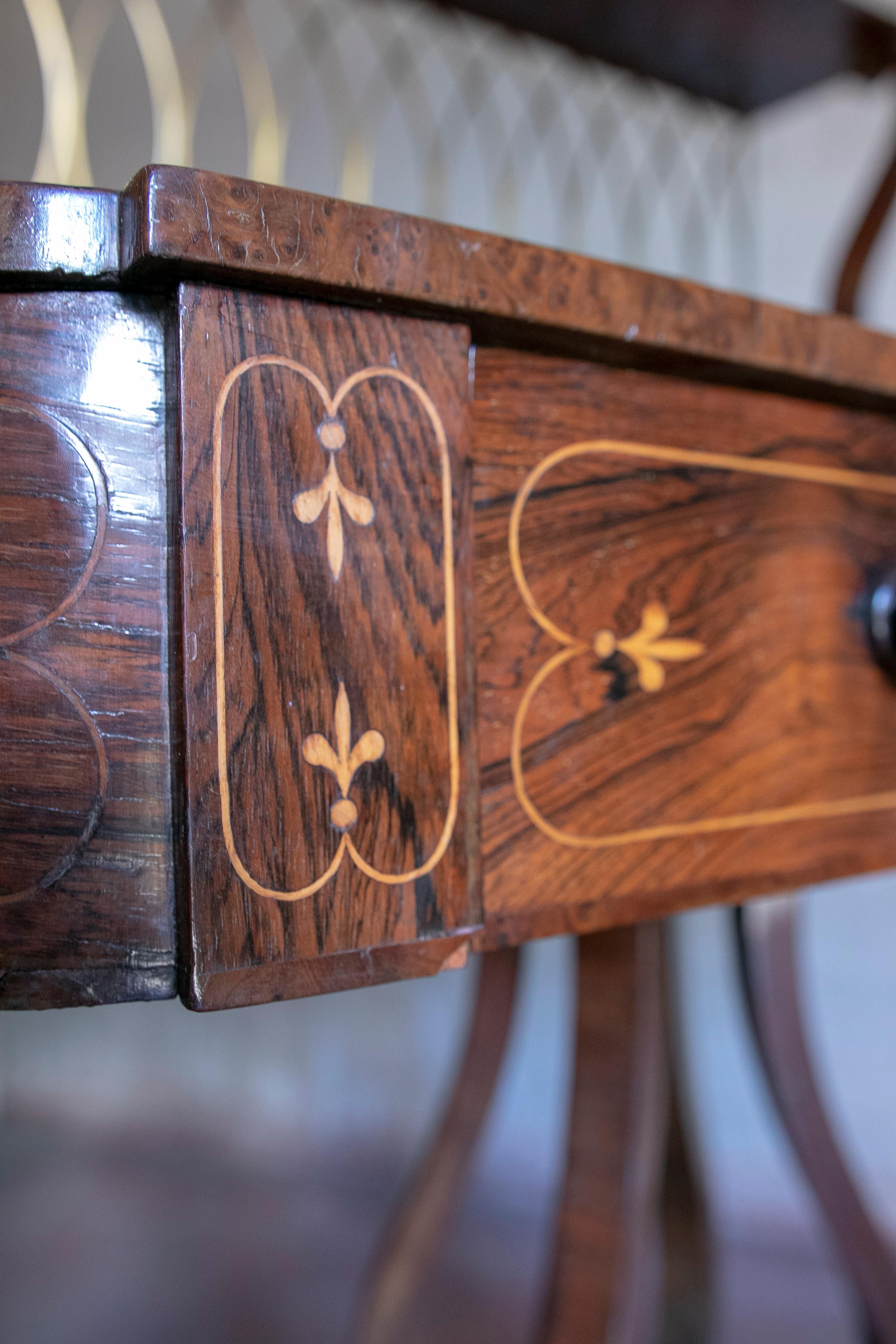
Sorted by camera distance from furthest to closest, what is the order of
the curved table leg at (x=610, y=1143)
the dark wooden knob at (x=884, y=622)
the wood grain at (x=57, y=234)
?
1. the curved table leg at (x=610, y=1143)
2. the dark wooden knob at (x=884, y=622)
3. the wood grain at (x=57, y=234)

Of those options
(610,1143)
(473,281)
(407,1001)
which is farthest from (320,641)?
(407,1001)

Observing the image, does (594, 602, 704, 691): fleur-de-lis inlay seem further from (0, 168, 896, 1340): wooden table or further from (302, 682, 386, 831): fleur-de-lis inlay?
(302, 682, 386, 831): fleur-de-lis inlay

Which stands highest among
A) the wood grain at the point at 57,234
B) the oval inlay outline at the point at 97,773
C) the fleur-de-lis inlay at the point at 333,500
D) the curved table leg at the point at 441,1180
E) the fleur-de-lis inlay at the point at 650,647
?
the wood grain at the point at 57,234

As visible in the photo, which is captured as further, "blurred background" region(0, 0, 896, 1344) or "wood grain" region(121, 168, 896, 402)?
"blurred background" region(0, 0, 896, 1344)

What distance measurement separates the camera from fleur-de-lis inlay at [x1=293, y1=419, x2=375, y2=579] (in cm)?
36

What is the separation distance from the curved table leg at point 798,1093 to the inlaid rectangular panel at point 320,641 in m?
0.44

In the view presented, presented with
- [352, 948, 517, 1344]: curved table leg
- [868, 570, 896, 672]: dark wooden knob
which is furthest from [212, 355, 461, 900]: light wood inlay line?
[352, 948, 517, 1344]: curved table leg

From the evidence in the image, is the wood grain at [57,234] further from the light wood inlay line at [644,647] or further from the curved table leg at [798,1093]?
the curved table leg at [798,1093]

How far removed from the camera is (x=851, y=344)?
21.6 inches

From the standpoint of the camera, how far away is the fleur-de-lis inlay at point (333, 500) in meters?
0.36

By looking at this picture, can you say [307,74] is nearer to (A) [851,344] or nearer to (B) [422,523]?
(A) [851,344]

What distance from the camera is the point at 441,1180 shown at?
3.32 feet

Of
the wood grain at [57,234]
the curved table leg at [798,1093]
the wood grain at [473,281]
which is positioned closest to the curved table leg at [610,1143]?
the curved table leg at [798,1093]

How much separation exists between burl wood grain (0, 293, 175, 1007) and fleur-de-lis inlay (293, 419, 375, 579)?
0.18 ft
